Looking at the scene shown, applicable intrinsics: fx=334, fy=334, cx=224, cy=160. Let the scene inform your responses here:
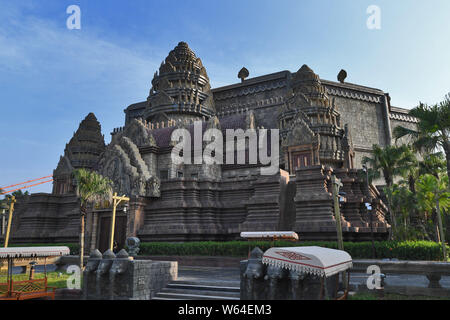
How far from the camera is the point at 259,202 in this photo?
A: 76.5ft

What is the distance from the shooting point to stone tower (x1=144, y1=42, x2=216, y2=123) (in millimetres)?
49094

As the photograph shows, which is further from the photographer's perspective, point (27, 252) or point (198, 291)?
point (27, 252)

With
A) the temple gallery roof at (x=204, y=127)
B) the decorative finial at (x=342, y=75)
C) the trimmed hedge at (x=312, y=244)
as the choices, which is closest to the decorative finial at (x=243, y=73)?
the decorative finial at (x=342, y=75)

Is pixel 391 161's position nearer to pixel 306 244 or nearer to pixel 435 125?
pixel 435 125

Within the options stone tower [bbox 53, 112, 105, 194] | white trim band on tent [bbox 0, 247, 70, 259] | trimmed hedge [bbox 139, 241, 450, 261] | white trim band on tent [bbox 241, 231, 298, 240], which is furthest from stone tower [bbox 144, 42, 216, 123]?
white trim band on tent [bbox 0, 247, 70, 259]

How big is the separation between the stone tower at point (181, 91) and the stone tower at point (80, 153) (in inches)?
315

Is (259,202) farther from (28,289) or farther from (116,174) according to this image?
(28,289)

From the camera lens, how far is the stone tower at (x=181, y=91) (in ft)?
161

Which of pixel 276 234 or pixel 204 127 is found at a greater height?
pixel 204 127

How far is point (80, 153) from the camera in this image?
1866 inches

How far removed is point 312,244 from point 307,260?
11.4m

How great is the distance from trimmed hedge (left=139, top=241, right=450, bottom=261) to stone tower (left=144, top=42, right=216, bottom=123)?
2767cm

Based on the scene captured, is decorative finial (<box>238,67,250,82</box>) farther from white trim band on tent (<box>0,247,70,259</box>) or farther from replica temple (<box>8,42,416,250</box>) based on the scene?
white trim band on tent (<box>0,247,70,259</box>)

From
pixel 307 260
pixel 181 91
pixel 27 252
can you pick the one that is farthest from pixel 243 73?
pixel 307 260
